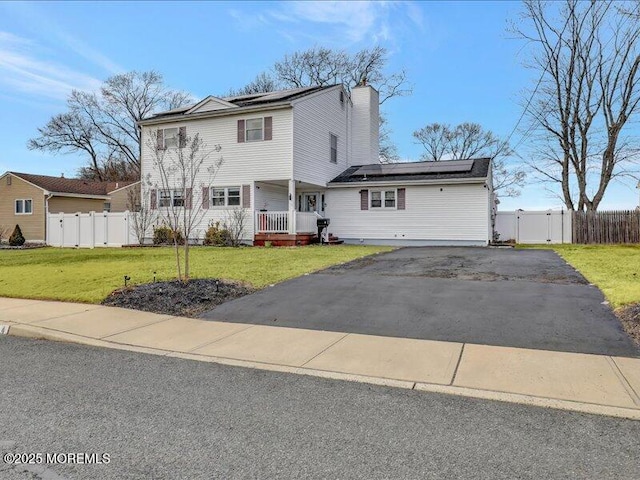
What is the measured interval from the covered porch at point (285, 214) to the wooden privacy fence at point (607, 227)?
1373cm

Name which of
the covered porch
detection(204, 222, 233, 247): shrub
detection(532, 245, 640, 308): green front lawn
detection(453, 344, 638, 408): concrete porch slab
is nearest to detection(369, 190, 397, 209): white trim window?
the covered porch

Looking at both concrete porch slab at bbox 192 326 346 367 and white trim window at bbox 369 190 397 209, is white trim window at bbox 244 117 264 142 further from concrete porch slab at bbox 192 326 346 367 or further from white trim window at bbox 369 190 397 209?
concrete porch slab at bbox 192 326 346 367

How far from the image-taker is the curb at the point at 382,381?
154 inches

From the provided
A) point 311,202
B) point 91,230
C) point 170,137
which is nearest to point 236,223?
point 311,202

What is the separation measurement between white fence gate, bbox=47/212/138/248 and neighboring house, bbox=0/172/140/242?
4183mm

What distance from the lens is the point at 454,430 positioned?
11.6 feet

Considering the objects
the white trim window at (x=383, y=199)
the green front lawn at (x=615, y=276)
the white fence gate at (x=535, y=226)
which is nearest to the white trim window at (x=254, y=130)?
the white trim window at (x=383, y=199)

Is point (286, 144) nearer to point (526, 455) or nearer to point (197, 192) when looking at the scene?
point (197, 192)

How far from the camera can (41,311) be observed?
8.21m

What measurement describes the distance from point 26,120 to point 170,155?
28.9 m

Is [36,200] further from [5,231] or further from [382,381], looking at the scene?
[382,381]

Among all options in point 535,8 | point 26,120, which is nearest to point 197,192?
point 535,8

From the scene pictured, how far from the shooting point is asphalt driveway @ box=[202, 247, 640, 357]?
20.0ft

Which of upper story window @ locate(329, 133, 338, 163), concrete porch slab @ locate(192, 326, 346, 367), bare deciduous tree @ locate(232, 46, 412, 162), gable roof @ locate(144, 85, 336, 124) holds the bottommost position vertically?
concrete porch slab @ locate(192, 326, 346, 367)
